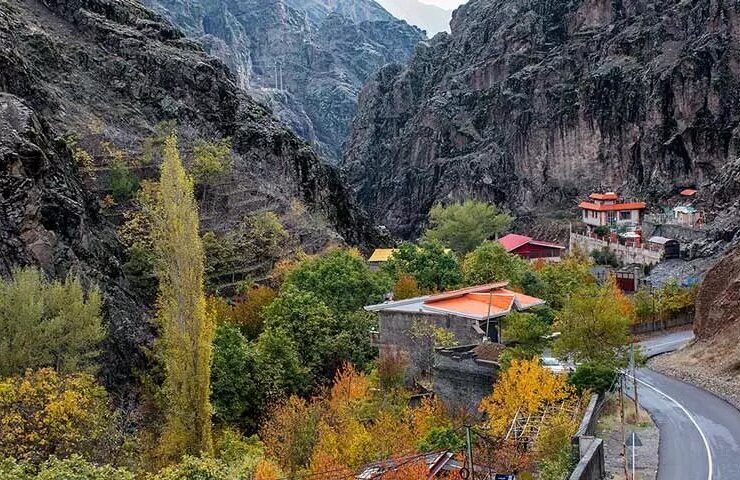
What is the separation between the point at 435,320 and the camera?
3191cm

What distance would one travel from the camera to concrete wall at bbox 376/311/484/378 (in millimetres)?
31234

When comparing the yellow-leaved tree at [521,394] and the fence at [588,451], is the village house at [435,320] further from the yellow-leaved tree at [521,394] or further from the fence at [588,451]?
the fence at [588,451]

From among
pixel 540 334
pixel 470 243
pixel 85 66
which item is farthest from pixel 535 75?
pixel 540 334

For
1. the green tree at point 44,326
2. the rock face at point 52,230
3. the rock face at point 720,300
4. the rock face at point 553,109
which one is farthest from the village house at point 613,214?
the green tree at point 44,326

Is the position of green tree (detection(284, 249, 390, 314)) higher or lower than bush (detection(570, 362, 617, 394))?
higher

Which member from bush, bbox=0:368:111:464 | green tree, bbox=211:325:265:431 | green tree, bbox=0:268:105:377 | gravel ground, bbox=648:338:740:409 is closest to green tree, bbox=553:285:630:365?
gravel ground, bbox=648:338:740:409

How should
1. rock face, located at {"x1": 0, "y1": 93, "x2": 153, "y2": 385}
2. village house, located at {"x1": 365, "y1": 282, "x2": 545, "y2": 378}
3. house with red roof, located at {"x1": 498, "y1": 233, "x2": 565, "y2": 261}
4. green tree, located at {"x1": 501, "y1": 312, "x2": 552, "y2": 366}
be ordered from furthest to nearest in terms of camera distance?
house with red roof, located at {"x1": 498, "y1": 233, "x2": 565, "y2": 261} → village house, located at {"x1": 365, "y1": 282, "x2": 545, "y2": 378} → rock face, located at {"x1": 0, "y1": 93, "x2": 153, "y2": 385} → green tree, located at {"x1": 501, "y1": 312, "x2": 552, "y2": 366}

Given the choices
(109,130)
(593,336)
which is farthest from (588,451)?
(109,130)

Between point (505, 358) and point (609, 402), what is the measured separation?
416 centimetres

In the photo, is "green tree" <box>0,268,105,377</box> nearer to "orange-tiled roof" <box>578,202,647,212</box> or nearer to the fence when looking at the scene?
the fence

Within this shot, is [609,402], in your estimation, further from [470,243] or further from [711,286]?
[470,243]

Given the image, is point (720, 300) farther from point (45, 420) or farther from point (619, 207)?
point (619, 207)

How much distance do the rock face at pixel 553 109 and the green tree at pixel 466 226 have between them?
68.5ft

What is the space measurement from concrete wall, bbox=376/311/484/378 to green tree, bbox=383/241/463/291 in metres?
9.49
